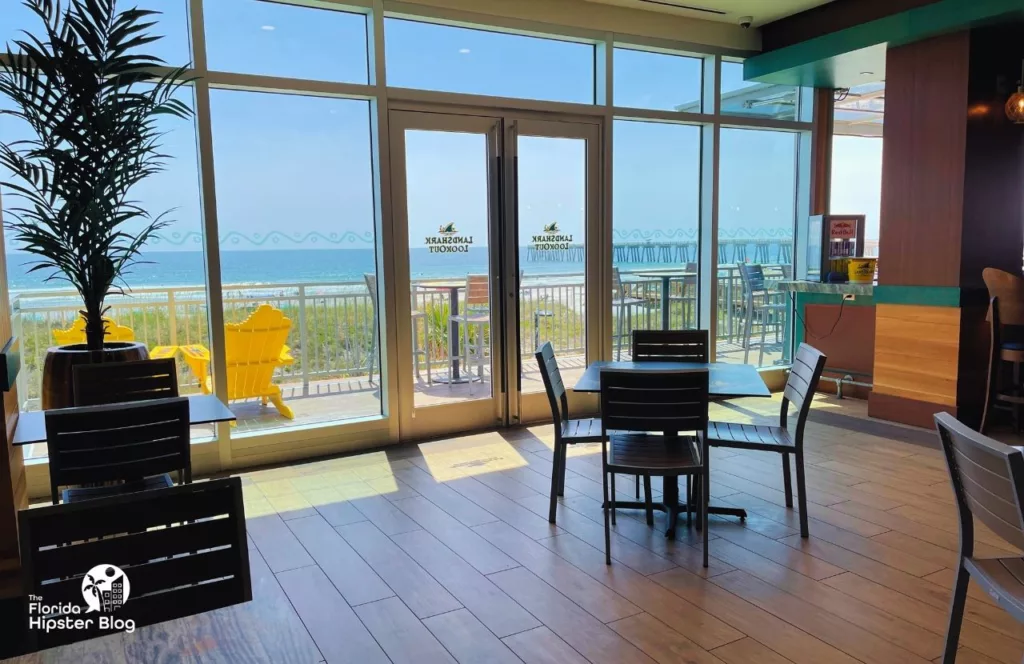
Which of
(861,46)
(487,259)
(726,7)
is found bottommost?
(487,259)

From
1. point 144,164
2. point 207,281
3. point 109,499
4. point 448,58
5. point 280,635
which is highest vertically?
point 448,58

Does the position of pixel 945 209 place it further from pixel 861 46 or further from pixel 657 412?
pixel 657 412

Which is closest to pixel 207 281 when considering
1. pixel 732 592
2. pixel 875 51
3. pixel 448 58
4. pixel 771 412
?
pixel 448 58

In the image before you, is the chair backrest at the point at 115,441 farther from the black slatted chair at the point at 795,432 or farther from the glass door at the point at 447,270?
the glass door at the point at 447,270

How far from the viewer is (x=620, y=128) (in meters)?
6.08

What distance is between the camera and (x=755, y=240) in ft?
22.4

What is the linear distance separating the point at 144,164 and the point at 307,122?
147cm

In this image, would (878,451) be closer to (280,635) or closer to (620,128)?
(620,128)

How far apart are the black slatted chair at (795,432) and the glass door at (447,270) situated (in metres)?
2.31

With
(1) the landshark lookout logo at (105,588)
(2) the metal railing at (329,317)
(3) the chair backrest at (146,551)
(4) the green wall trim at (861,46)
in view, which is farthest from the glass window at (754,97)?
(1) the landshark lookout logo at (105,588)

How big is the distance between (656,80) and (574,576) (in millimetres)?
4595

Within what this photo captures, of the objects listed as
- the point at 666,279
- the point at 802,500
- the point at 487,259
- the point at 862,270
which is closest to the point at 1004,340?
the point at 862,270

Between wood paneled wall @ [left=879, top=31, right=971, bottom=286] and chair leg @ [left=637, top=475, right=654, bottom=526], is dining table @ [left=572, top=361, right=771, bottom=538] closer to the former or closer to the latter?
chair leg @ [left=637, top=475, right=654, bottom=526]

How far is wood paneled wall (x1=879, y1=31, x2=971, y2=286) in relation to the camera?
5.17 meters
